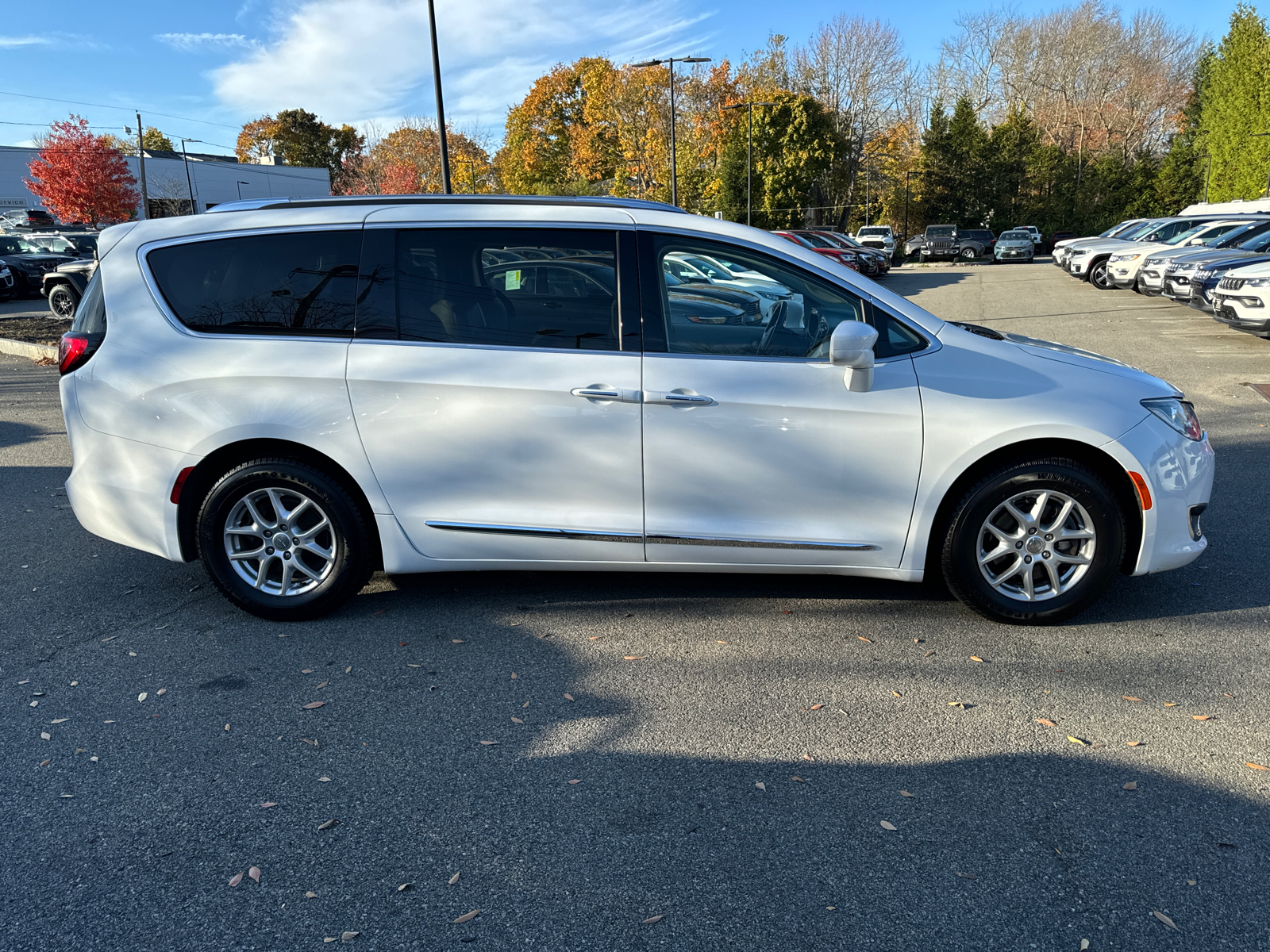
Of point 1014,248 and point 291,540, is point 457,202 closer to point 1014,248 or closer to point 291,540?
point 291,540

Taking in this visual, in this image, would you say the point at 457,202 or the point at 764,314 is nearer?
the point at 764,314

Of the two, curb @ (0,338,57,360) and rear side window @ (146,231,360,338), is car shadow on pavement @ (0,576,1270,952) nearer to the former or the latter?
rear side window @ (146,231,360,338)

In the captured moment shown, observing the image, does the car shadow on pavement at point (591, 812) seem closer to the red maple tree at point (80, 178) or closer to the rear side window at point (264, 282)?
the rear side window at point (264, 282)

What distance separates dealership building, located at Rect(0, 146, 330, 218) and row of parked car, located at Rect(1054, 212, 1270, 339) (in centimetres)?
5037

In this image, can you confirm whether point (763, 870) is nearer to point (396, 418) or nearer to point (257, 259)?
point (396, 418)

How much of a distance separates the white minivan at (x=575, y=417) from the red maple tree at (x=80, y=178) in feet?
181

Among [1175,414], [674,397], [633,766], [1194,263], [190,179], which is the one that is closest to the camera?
[633,766]

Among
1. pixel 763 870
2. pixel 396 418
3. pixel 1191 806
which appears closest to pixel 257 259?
pixel 396 418

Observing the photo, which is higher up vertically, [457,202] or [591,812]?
[457,202]

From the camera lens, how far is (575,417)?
13.1 feet

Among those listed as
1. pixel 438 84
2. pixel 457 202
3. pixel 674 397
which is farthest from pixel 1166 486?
pixel 438 84

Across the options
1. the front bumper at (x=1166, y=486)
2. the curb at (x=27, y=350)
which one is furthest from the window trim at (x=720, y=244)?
the curb at (x=27, y=350)

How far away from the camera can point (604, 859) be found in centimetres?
267

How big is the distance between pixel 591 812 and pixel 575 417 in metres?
1.68
